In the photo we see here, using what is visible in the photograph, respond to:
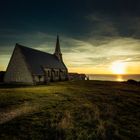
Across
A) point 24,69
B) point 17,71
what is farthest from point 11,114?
point 17,71

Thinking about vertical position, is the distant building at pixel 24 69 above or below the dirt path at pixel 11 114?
above

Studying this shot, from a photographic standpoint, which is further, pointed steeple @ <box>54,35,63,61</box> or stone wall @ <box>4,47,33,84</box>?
pointed steeple @ <box>54,35,63,61</box>

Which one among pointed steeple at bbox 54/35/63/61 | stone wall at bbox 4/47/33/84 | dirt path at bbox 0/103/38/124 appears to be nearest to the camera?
dirt path at bbox 0/103/38/124

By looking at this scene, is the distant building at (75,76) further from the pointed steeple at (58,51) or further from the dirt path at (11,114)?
the dirt path at (11,114)

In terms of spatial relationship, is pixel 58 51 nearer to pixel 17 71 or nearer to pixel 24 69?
pixel 17 71

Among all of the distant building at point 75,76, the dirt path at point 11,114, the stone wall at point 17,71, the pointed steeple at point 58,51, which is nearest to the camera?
the dirt path at point 11,114

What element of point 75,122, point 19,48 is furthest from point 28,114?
point 19,48

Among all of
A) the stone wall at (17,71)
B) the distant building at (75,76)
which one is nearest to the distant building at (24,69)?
the stone wall at (17,71)

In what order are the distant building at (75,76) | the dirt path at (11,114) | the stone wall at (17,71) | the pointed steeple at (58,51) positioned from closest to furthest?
the dirt path at (11,114), the stone wall at (17,71), the pointed steeple at (58,51), the distant building at (75,76)

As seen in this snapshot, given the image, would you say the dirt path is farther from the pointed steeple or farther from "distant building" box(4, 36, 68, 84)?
the pointed steeple

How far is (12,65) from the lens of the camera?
127 ft

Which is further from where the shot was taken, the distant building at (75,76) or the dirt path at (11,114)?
the distant building at (75,76)

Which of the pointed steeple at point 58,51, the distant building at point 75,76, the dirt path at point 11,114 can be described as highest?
the pointed steeple at point 58,51

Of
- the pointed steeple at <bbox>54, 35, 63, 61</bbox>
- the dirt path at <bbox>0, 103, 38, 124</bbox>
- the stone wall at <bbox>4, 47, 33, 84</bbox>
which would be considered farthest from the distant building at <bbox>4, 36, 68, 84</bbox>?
the dirt path at <bbox>0, 103, 38, 124</bbox>
